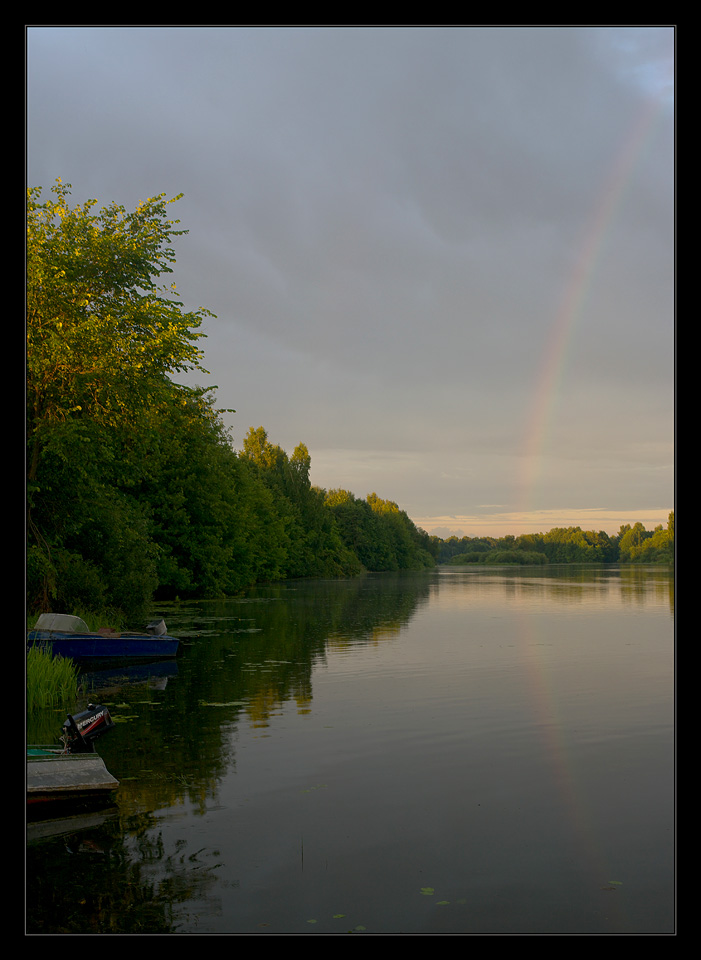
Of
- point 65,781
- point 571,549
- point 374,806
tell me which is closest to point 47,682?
point 65,781

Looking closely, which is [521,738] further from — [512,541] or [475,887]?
[512,541]

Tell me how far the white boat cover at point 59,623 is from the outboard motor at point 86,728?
6.94 metres

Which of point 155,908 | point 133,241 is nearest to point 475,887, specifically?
point 155,908

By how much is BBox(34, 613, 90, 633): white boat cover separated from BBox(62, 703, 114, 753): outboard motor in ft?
22.8

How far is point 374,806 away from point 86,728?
15.1 feet

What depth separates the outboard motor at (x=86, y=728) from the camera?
9836 millimetres

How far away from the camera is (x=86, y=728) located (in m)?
11.3

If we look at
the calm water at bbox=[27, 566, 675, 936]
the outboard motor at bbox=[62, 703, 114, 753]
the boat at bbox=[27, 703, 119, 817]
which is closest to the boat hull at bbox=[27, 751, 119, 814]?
the boat at bbox=[27, 703, 119, 817]

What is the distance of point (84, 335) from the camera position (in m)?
18.7

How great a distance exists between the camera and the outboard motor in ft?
32.3

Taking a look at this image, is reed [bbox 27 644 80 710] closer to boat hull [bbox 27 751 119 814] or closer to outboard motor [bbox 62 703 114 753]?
outboard motor [bbox 62 703 114 753]

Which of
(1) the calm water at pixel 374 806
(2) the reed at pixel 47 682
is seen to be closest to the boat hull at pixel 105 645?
(1) the calm water at pixel 374 806

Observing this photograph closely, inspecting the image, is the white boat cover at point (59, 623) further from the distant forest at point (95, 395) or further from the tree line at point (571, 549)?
the tree line at point (571, 549)

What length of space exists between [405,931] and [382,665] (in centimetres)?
1478
